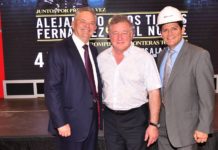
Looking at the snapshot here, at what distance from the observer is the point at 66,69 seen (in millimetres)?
1943

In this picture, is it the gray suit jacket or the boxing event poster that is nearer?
the gray suit jacket

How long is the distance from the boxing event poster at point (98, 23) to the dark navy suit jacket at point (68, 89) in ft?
8.86

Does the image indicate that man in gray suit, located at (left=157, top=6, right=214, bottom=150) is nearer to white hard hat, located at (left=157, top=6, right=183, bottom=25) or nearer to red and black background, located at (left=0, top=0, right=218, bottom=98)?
white hard hat, located at (left=157, top=6, right=183, bottom=25)

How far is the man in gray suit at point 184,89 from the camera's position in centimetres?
180

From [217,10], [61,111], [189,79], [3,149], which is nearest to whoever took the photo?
[189,79]

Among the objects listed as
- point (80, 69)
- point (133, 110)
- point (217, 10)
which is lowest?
point (133, 110)

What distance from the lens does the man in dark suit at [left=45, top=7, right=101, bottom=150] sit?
193 cm

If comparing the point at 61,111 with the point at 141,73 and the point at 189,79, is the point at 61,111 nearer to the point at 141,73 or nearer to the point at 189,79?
the point at 141,73

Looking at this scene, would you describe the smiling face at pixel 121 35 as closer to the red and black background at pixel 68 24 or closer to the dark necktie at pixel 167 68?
the dark necktie at pixel 167 68

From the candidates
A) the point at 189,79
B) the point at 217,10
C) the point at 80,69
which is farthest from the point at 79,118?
the point at 217,10

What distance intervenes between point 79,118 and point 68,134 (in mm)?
117

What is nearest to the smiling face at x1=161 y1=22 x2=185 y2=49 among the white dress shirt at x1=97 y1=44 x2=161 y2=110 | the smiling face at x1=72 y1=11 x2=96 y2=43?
the white dress shirt at x1=97 y1=44 x2=161 y2=110

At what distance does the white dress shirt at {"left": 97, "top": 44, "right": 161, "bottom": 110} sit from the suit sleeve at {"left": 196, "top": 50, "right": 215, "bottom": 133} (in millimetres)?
250

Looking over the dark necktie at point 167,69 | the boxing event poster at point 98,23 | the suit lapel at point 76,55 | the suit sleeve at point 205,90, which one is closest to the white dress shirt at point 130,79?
the dark necktie at point 167,69
